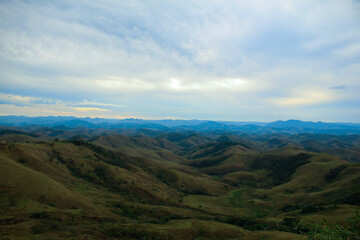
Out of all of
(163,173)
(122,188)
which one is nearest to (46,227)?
(122,188)

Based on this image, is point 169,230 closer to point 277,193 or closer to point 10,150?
point 10,150

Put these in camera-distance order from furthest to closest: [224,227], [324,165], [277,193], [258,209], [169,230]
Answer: [324,165] → [277,193] → [258,209] → [224,227] → [169,230]

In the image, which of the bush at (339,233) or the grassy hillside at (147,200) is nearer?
the bush at (339,233)

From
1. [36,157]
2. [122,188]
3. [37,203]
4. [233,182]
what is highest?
[36,157]

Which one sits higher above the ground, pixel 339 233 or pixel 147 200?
pixel 339 233

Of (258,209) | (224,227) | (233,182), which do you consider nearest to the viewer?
(224,227)

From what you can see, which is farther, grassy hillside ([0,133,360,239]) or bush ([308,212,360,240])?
grassy hillside ([0,133,360,239])

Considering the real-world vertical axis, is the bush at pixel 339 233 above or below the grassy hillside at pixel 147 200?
above

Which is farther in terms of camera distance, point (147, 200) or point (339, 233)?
point (147, 200)

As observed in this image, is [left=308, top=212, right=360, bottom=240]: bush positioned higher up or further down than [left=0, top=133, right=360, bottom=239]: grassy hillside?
higher up

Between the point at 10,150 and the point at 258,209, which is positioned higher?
the point at 10,150

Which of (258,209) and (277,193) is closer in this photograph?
(258,209)
